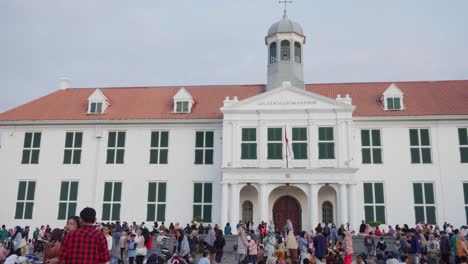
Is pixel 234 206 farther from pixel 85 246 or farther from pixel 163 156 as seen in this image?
pixel 85 246

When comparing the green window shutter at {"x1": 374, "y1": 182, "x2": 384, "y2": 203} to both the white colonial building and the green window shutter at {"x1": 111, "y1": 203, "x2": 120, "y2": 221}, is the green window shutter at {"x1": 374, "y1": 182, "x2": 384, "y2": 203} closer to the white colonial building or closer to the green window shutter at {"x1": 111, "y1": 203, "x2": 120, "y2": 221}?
the white colonial building

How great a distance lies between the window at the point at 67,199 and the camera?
30.8 meters

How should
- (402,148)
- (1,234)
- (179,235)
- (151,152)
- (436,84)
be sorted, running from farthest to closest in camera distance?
(436,84) < (151,152) < (402,148) < (1,234) < (179,235)

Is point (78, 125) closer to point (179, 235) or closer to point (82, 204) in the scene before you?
A: point (82, 204)

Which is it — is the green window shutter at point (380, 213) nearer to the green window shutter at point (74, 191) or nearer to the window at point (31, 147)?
the green window shutter at point (74, 191)

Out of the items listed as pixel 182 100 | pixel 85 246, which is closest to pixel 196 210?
pixel 182 100

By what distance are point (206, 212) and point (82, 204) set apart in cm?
850

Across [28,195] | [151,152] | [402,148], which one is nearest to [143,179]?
[151,152]

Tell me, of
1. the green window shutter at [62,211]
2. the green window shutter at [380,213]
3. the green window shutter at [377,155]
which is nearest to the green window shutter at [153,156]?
the green window shutter at [62,211]

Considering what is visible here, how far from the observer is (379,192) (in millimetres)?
28938

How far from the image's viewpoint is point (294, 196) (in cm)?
2986

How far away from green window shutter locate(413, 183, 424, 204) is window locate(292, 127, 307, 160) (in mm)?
7266

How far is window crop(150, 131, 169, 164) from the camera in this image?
3122 cm

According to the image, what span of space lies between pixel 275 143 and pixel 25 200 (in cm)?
1755
